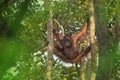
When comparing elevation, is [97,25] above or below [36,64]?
above

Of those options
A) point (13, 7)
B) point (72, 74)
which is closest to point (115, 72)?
point (72, 74)

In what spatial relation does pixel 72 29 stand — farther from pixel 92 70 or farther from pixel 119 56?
pixel 92 70

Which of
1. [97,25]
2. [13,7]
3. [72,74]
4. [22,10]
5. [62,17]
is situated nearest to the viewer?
[22,10]

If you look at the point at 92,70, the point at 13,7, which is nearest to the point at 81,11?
the point at 92,70

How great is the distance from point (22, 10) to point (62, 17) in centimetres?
1591

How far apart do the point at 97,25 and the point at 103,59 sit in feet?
2.44

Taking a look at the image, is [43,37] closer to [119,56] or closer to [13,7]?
[119,56]

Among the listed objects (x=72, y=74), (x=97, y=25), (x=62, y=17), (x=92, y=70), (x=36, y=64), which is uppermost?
(x=97, y=25)

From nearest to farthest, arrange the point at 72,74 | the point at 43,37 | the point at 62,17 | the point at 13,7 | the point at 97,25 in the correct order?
the point at 13,7, the point at 97,25, the point at 62,17, the point at 43,37, the point at 72,74

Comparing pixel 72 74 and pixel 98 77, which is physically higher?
pixel 98 77

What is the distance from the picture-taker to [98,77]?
701 cm

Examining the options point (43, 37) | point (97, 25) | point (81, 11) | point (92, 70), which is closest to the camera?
point (97, 25)

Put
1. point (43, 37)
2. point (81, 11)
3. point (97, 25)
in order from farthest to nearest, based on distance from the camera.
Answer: point (43, 37), point (81, 11), point (97, 25)

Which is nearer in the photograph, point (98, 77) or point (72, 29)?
point (98, 77)
